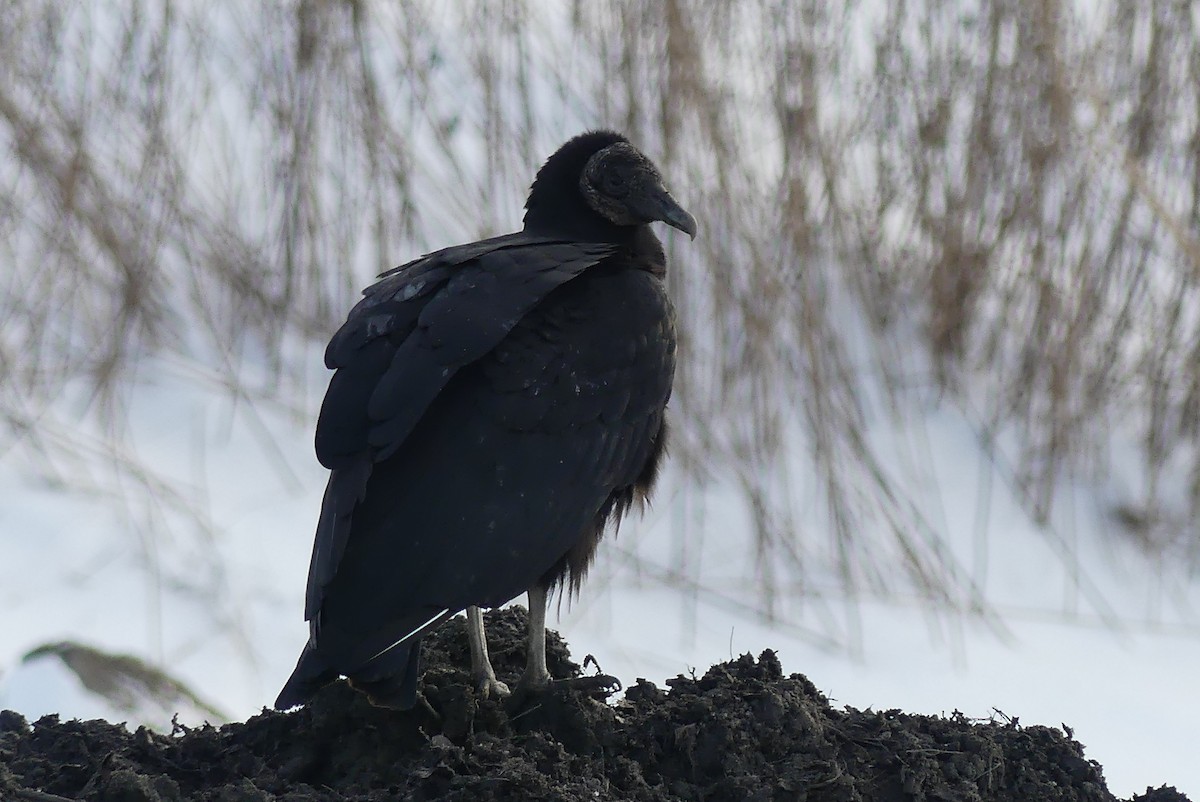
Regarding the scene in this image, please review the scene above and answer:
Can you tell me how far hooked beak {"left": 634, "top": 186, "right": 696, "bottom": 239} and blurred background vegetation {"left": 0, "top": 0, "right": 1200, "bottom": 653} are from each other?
1282 millimetres

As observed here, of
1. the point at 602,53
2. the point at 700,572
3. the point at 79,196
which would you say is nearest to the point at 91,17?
the point at 79,196

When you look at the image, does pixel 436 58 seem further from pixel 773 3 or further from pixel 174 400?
pixel 174 400

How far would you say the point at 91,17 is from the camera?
17.2ft

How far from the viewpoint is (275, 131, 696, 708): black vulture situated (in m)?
2.62

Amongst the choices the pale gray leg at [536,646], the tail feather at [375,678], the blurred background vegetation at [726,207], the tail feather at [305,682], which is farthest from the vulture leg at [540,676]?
the blurred background vegetation at [726,207]

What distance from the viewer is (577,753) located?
2768 mm

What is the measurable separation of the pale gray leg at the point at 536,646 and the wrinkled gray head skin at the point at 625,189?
95 cm

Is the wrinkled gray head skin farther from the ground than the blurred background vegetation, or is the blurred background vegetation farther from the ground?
the blurred background vegetation

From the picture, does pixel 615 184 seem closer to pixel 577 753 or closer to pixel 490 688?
pixel 490 688

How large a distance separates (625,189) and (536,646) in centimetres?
111

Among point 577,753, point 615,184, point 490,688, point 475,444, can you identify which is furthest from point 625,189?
point 577,753

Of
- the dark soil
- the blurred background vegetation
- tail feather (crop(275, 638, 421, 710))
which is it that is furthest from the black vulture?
the blurred background vegetation

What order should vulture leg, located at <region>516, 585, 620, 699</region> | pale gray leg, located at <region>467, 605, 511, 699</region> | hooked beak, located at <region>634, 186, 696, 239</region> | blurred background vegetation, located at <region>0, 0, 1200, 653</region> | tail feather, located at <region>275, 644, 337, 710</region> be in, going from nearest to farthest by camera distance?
1. tail feather, located at <region>275, 644, 337, 710</region>
2. vulture leg, located at <region>516, 585, 620, 699</region>
3. pale gray leg, located at <region>467, 605, 511, 699</region>
4. hooked beak, located at <region>634, 186, 696, 239</region>
5. blurred background vegetation, located at <region>0, 0, 1200, 653</region>

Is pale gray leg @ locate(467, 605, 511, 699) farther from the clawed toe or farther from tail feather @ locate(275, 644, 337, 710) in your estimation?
tail feather @ locate(275, 644, 337, 710)
